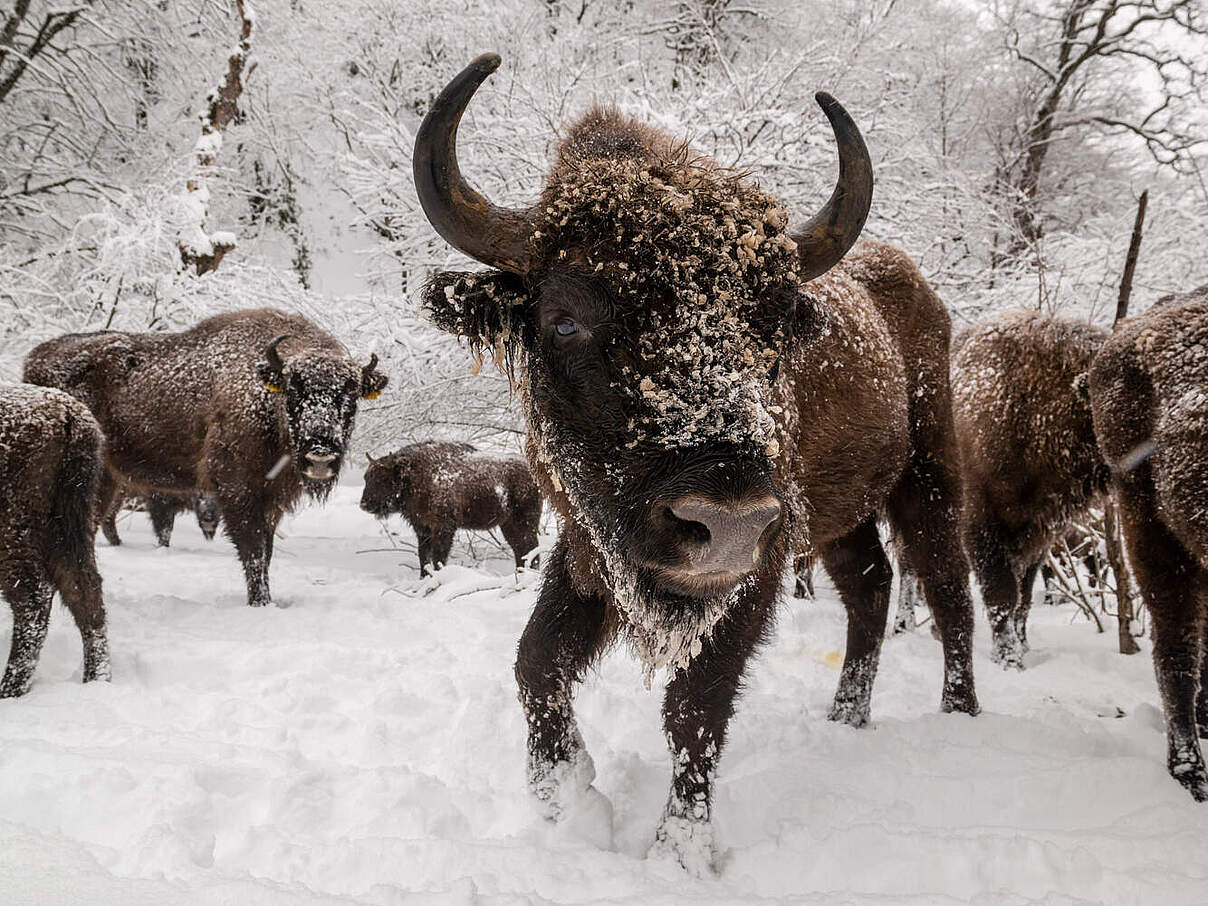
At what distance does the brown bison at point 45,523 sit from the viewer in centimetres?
362

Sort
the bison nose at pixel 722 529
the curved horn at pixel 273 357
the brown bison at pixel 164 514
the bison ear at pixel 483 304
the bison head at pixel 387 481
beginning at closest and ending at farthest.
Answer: the bison nose at pixel 722 529
the bison ear at pixel 483 304
the curved horn at pixel 273 357
the brown bison at pixel 164 514
the bison head at pixel 387 481

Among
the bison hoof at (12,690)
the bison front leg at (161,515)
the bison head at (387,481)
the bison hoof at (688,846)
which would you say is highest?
the bison hoof at (688,846)

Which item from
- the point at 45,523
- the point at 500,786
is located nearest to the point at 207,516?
the point at 45,523

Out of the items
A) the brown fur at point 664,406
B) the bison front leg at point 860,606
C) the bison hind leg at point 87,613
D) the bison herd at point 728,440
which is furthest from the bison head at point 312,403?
the bison front leg at point 860,606

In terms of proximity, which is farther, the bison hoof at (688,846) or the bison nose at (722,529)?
the bison hoof at (688,846)

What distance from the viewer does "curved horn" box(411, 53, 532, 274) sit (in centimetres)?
195

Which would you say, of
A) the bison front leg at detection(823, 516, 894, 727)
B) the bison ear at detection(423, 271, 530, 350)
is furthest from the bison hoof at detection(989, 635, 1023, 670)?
the bison ear at detection(423, 271, 530, 350)

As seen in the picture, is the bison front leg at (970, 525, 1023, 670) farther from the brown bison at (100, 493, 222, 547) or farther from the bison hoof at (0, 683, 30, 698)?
the brown bison at (100, 493, 222, 547)

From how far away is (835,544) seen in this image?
396 centimetres

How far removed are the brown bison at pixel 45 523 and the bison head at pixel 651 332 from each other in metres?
3.04

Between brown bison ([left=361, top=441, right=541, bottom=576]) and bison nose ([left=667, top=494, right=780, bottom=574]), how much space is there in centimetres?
826

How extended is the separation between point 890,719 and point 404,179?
772 cm

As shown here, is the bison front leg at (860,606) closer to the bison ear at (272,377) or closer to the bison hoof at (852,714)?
the bison hoof at (852,714)

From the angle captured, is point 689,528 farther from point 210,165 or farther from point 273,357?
point 210,165
